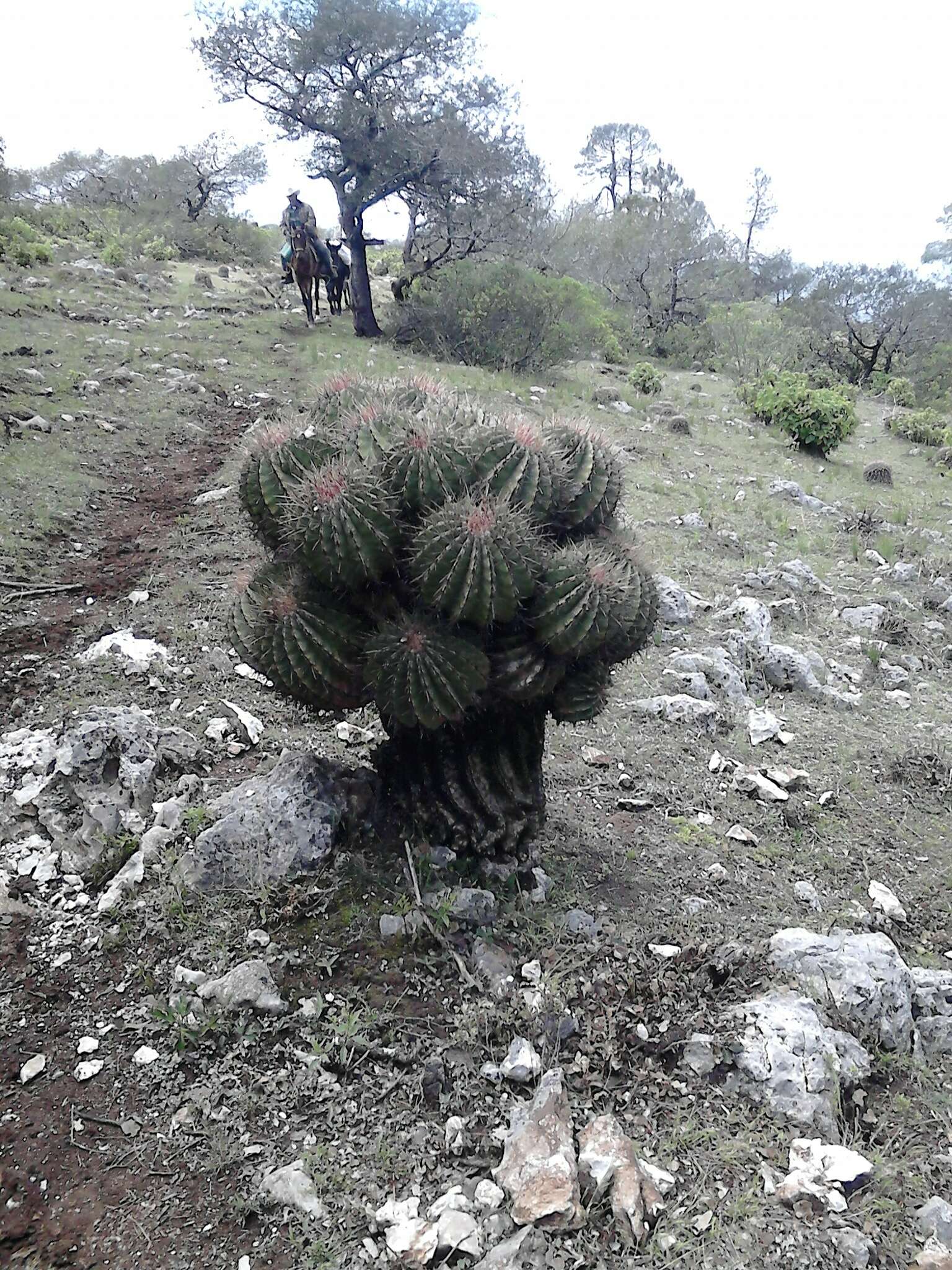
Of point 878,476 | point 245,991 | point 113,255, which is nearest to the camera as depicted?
point 245,991

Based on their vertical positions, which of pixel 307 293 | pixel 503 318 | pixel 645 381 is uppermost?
pixel 307 293

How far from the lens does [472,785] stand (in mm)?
3412

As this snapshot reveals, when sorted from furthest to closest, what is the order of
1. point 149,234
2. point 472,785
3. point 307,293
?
point 149,234 < point 307,293 < point 472,785

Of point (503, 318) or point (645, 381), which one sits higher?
point (503, 318)

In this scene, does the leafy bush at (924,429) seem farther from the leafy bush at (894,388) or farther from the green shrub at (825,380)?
the leafy bush at (894,388)

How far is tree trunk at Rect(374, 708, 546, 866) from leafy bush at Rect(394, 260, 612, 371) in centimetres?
1357

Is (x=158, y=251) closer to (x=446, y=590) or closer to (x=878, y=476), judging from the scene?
(x=878, y=476)

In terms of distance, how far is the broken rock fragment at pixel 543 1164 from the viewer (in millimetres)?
2137

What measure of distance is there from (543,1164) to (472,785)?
1.40 m

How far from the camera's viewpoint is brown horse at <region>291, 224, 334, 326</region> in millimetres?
17469

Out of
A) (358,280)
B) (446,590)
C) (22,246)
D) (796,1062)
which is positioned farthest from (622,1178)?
(22,246)

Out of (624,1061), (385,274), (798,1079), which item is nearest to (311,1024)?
(624,1061)

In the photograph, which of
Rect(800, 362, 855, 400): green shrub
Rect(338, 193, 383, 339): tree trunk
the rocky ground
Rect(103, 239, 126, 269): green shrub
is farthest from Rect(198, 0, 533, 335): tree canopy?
the rocky ground

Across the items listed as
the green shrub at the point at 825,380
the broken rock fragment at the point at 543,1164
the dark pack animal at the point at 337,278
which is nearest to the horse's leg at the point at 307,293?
the dark pack animal at the point at 337,278
